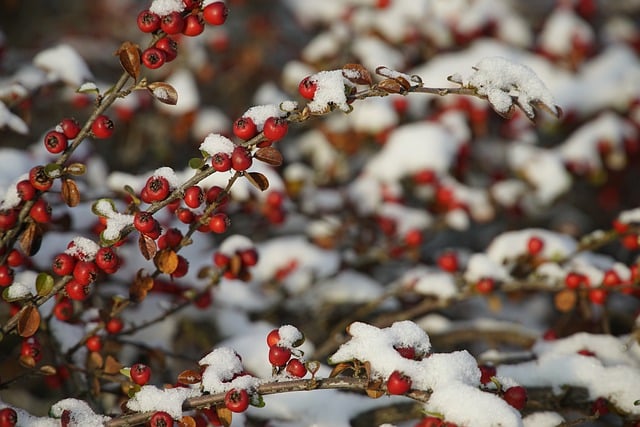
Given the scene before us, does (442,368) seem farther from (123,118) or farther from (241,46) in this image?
(241,46)

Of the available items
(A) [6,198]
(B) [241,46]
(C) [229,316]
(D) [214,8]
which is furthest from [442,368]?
(B) [241,46]

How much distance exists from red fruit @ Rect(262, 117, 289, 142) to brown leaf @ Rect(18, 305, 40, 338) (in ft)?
2.11

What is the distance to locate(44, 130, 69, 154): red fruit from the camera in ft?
4.67

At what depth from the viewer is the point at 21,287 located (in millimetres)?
1405

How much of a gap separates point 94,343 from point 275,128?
757 mm

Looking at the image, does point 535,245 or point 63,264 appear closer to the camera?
point 63,264

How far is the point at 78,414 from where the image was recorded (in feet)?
4.47

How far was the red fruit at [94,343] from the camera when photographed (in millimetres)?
1623

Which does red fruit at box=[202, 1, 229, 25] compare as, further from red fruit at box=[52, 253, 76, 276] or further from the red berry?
red fruit at box=[52, 253, 76, 276]

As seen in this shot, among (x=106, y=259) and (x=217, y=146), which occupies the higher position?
(x=217, y=146)

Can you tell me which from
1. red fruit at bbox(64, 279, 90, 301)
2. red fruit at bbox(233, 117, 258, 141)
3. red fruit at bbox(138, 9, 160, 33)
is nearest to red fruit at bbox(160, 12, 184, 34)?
red fruit at bbox(138, 9, 160, 33)

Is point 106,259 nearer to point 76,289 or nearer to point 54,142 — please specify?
point 76,289

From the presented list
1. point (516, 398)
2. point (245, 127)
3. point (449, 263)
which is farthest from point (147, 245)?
point (449, 263)

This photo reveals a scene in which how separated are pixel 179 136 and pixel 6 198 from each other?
173 cm
